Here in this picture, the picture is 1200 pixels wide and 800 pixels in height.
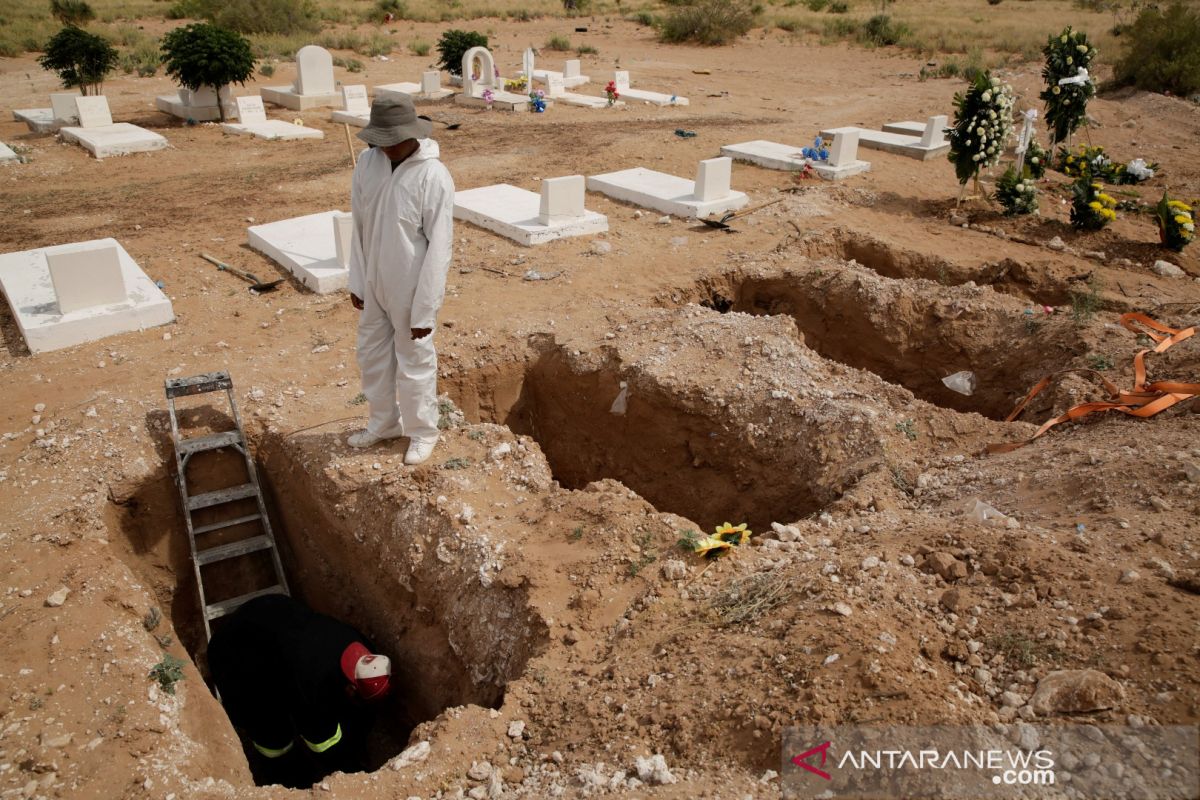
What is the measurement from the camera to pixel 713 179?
9.30 meters

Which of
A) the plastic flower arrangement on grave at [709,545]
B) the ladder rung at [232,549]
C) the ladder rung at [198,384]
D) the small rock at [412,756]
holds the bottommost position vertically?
the ladder rung at [232,549]

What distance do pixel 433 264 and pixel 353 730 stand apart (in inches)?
95.3

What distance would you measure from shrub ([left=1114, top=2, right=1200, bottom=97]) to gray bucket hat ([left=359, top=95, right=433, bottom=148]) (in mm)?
18126

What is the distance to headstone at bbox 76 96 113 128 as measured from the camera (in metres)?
12.9

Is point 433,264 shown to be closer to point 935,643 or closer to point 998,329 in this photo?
point 935,643

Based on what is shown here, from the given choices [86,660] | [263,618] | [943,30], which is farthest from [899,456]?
[943,30]

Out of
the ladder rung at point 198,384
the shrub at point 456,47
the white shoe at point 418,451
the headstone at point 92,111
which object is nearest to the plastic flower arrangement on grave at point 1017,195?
the white shoe at point 418,451

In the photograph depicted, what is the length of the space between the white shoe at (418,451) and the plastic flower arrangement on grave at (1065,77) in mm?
9620

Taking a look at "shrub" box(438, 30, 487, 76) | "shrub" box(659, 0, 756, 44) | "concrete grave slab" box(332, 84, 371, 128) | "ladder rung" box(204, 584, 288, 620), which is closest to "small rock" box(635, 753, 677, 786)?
"ladder rung" box(204, 584, 288, 620)

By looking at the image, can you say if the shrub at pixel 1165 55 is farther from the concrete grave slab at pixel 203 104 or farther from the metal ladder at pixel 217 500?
the metal ladder at pixel 217 500

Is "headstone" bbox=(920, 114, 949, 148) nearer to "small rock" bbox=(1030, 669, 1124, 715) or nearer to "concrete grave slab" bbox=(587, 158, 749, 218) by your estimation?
"concrete grave slab" bbox=(587, 158, 749, 218)

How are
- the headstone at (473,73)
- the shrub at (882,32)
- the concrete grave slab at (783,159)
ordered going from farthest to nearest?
the shrub at (882,32) → the headstone at (473,73) → the concrete grave slab at (783,159)

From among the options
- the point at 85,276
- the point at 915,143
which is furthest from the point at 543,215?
the point at 915,143

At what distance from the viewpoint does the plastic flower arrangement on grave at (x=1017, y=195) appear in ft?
31.1
